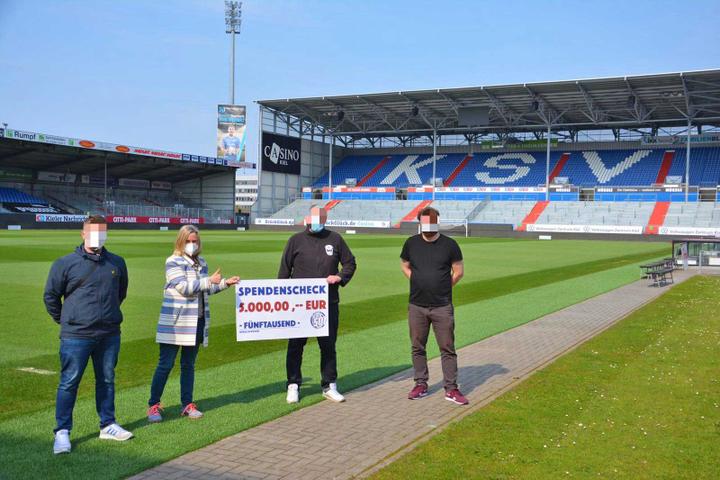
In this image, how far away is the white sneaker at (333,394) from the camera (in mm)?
6836

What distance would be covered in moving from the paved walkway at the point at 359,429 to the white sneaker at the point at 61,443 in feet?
2.71

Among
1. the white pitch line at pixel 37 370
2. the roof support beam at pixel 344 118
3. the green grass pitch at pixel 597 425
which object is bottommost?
the white pitch line at pixel 37 370

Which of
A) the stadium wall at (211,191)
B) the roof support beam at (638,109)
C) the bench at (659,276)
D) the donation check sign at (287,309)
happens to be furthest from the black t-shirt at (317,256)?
the stadium wall at (211,191)

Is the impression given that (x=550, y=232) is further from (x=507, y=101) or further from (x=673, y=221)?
(x=507, y=101)

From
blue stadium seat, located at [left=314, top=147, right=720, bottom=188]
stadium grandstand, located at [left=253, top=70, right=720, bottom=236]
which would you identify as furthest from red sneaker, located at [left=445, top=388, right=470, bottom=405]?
blue stadium seat, located at [left=314, top=147, right=720, bottom=188]

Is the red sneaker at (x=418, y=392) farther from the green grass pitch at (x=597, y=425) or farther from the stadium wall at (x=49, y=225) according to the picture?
the stadium wall at (x=49, y=225)

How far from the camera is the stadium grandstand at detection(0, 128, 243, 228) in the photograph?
189ft

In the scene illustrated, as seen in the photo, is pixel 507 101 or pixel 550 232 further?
pixel 507 101

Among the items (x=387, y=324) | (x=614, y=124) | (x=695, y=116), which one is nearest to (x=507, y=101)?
(x=614, y=124)

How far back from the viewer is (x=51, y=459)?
16.5 feet

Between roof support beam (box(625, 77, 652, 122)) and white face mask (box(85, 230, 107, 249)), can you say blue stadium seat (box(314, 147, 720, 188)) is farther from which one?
white face mask (box(85, 230, 107, 249))

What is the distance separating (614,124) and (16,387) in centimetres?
6766

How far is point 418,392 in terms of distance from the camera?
23.2 feet

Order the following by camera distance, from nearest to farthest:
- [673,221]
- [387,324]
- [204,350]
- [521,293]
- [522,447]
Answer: [522,447] < [204,350] < [387,324] < [521,293] < [673,221]
